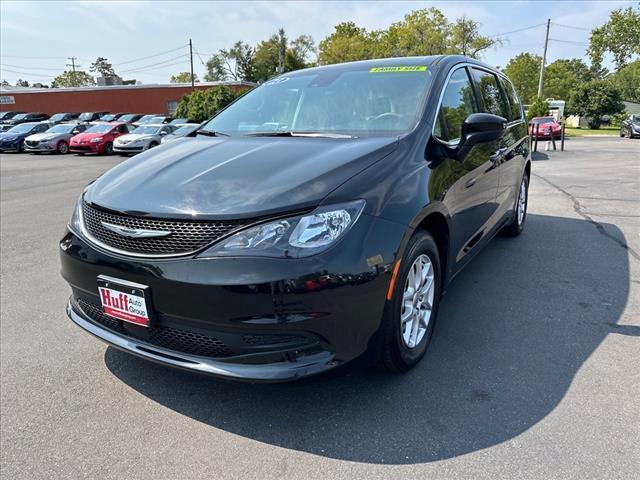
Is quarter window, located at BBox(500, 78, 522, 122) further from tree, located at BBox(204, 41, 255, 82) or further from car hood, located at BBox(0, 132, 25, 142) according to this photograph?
tree, located at BBox(204, 41, 255, 82)

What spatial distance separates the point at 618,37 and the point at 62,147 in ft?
168

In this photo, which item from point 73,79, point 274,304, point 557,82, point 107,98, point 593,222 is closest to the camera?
point 274,304

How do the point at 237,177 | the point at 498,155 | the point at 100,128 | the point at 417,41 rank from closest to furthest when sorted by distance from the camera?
the point at 237,177 → the point at 498,155 → the point at 100,128 → the point at 417,41

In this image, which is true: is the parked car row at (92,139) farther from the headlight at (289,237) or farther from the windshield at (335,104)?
the headlight at (289,237)

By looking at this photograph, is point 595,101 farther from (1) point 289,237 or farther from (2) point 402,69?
(1) point 289,237

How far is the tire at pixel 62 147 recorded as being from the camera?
22975mm

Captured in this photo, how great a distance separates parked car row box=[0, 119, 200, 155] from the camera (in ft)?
67.8

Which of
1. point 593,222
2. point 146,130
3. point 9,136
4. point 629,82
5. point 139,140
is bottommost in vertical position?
point 593,222

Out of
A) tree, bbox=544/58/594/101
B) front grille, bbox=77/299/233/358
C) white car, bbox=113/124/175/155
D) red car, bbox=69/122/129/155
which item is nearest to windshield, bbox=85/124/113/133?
red car, bbox=69/122/129/155

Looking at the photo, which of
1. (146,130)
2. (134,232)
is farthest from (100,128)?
(134,232)

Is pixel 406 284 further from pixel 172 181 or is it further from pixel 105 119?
pixel 105 119

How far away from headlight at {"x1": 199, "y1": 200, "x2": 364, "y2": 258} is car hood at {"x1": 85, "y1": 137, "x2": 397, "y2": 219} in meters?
0.06

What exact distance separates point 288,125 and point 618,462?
2.67 m

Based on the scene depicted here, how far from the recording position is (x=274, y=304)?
2.04m
